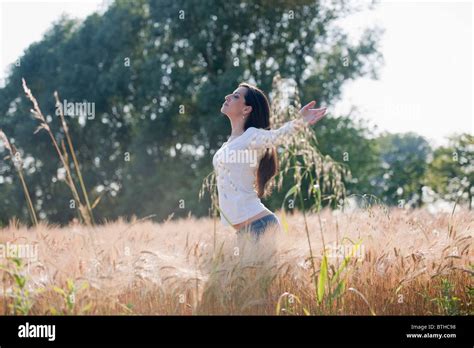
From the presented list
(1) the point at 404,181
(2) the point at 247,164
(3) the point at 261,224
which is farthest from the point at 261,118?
(1) the point at 404,181

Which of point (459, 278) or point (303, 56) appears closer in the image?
point (459, 278)

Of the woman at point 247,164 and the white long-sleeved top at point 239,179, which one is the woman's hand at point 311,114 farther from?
the white long-sleeved top at point 239,179

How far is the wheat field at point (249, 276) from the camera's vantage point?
3.81 m

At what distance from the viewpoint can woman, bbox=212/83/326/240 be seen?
4934 millimetres

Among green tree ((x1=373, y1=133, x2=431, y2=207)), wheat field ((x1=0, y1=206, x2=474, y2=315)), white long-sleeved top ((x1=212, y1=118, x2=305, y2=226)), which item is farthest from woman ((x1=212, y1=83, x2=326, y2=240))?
green tree ((x1=373, y1=133, x2=431, y2=207))

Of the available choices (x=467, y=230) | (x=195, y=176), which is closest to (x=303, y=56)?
(x=195, y=176)

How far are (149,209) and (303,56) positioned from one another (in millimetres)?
8053

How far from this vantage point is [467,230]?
15.4 ft

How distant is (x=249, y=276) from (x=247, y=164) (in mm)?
1308

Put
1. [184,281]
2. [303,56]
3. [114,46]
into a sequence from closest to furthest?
[184,281] → [303,56] → [114,46]

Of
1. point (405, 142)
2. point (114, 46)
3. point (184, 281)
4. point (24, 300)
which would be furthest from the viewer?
point (405, 142)

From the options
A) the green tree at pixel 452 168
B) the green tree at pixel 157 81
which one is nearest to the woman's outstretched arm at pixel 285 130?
the green tree at pixel 452 168
